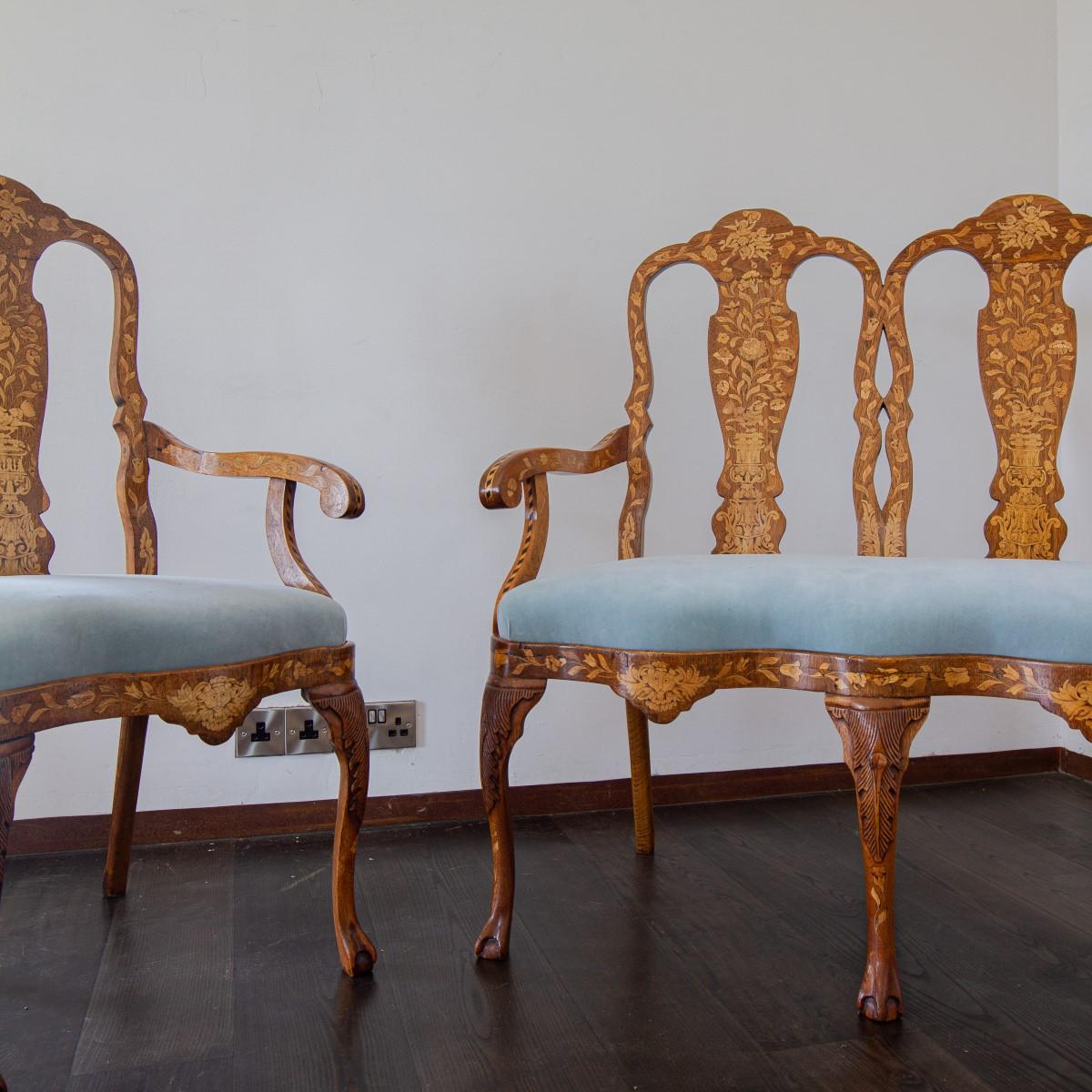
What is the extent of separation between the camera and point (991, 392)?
1.63 m

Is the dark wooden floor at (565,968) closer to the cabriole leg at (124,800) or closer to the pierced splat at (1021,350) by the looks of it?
the cabriole leg at (124,800)

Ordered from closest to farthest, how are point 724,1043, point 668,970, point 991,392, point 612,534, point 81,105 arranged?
1. point 724,1043
2. point 668,970
3. point 991,392
4. point 81,105
5. point 612,534

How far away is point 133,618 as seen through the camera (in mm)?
976

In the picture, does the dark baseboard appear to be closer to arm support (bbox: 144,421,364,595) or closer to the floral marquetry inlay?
the floral marquetry inlay

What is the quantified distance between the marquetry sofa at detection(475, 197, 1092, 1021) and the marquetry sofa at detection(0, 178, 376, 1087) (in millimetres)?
225

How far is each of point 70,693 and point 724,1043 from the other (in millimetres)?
789

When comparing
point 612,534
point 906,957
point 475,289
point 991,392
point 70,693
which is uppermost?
point 475,289

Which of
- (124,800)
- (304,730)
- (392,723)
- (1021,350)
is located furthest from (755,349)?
(124,800)

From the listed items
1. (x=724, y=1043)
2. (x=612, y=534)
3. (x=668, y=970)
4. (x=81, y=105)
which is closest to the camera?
(x=724, y=1043)

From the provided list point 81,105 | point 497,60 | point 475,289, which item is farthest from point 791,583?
point 81,105

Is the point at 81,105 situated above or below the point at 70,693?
above

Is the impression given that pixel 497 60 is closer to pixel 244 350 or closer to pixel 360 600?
pixel 244 350

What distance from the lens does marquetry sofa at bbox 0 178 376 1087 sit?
0.92 m

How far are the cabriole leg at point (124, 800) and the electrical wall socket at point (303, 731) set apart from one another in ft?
1.27
